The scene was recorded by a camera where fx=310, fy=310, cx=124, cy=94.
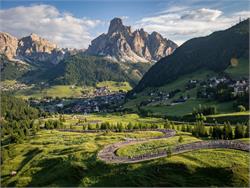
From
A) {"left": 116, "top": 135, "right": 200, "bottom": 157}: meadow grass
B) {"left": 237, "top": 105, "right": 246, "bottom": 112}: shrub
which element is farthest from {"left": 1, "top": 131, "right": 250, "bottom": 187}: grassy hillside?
{"left": 237, "top": 105, "right": 246, "bottom": 112}: shrub

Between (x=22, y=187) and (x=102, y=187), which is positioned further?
(x=22, y=187)

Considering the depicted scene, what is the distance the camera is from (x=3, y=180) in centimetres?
9875

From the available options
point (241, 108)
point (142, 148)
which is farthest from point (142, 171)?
point (241, 108)

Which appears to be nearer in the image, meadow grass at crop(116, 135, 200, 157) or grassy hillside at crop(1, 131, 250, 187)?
grassy hillside at crop(1, 131, 250, 187)

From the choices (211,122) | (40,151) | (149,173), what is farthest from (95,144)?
(211,122)

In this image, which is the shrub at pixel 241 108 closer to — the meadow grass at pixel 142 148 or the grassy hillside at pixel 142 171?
the meadow grass at pixel 142 148

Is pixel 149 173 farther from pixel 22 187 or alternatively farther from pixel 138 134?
pixel 138 134

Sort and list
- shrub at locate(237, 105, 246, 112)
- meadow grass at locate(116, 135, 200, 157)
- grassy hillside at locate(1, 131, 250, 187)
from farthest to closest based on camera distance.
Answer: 1. shrub at locate(237, 105, 246, 112)
2. meadow grass at locate(116, 135, 200, 157)
3. grassy hillside at locate(1, 131, 250, 187)

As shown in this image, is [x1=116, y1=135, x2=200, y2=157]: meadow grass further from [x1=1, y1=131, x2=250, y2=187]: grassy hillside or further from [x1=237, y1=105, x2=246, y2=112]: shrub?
[x1=237, y1=105, x2=246, y2=112]: shrub

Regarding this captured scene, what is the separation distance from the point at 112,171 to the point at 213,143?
1171 inches

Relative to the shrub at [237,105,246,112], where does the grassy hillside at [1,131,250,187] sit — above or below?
below

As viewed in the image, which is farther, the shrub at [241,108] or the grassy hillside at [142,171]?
the shrub at [241,108]

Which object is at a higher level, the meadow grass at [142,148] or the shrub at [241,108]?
the shrub at [241,108]

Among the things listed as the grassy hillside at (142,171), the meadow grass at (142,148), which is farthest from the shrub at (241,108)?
the grassy hillside at (142,171)
